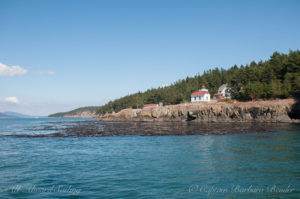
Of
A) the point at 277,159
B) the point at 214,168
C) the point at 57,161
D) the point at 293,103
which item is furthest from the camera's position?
the point at 293,103

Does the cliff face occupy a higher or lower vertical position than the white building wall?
lower

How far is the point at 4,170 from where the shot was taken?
62.0 feet

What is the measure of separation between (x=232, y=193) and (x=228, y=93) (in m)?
93.8

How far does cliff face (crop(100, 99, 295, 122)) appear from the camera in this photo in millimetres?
66562

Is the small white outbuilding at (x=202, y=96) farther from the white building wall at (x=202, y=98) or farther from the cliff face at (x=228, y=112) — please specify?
the cliff face at (x=228, y=112)

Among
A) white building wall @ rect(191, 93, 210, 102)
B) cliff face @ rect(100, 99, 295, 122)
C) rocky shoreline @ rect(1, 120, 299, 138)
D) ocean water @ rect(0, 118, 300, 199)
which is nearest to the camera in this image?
ocean water @ rect(0, 118, 300, 199)

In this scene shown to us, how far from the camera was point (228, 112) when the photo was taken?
78.6 metres

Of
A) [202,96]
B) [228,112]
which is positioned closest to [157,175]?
Answer: [228,112]

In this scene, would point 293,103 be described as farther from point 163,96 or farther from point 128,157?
point 163,96

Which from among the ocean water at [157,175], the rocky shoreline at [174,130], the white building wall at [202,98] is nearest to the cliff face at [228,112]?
the rocky shoreline at [174,130]

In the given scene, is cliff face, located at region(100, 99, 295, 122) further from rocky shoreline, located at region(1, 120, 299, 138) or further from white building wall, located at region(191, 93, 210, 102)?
white building wall, located at region(191, 93, 210, 102)

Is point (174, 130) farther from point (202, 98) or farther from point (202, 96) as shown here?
point (202, 96)

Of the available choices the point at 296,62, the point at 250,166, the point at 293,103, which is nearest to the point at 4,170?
the point at 250,166

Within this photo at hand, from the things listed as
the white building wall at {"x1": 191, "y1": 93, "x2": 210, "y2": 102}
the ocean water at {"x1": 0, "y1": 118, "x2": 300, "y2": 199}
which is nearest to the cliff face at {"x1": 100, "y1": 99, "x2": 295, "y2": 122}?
the white building wall at {"x1": 191, "y1": 93, "x2": 210, "y2": 102}
